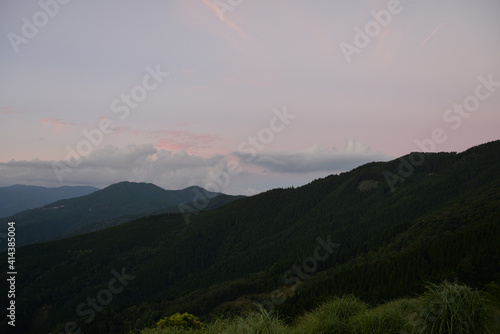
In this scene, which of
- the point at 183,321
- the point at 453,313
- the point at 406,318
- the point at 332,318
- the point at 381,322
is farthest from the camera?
the point at 183,321

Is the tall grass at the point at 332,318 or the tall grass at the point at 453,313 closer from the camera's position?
the tall grass at the point at 453,313

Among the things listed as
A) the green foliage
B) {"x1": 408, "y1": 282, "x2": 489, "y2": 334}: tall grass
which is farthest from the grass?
the green foliage

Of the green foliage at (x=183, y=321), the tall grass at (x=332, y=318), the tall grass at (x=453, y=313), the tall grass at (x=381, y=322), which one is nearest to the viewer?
the tall grass at (x=453, y=313)

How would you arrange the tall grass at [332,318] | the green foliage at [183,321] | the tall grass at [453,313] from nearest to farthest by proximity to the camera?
the tall grass at [453,313] → the tall grass at [332,318] → the green foliage at [183,321]

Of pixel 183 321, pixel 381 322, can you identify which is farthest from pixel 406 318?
pixel 183 321

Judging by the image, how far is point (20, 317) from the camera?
650 feet

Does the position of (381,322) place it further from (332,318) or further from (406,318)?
(332,318)

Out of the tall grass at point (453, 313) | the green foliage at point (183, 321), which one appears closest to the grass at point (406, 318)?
the tall grass at point (453, 313)

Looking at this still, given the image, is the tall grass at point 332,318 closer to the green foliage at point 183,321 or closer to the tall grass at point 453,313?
the tall grass at point 453,313

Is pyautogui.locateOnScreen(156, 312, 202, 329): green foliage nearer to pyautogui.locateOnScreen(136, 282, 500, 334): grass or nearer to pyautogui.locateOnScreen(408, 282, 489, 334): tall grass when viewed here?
pyautogui.locateOnScreen(136, 282, 500, 334): grass

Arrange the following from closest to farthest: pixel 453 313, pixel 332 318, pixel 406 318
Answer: pixel 453 313 → pixel 406 318 → pixel 332 318

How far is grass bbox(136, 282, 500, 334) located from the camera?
9.30 metres

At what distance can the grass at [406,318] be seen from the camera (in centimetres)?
930

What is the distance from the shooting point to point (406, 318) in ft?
35.3
